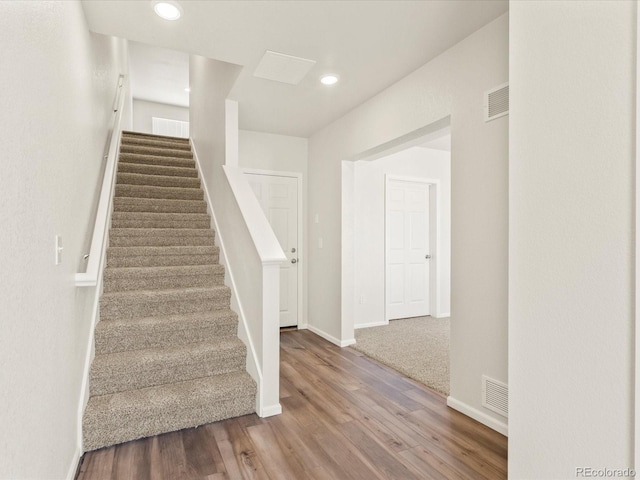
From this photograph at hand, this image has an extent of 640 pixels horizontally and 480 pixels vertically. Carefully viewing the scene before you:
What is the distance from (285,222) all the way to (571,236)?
3626 millimetres

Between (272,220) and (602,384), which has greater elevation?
(272,220)

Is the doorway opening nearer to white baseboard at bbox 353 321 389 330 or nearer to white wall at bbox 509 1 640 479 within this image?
white baseboard at bbox 353 321 389 330

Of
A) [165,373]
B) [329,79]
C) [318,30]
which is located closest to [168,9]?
[318,30]

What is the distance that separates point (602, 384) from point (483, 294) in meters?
1.14

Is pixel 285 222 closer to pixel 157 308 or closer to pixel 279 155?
pixel 279 155

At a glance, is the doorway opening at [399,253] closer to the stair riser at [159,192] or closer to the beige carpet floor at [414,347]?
the beige carpet floor at [414,347]

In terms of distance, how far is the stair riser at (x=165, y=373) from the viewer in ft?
7.09

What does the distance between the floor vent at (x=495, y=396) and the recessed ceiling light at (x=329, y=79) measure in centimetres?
254

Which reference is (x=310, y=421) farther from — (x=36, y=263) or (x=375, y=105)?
(x=375, y=105)

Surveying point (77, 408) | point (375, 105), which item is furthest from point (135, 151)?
point (77, 408)

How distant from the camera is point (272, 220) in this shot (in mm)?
4477

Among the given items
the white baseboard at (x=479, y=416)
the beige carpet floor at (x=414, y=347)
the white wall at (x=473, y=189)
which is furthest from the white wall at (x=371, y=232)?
the white baseboard at (x=479, y=416)

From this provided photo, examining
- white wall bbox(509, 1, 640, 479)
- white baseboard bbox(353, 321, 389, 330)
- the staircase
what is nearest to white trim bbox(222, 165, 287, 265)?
the staircase
